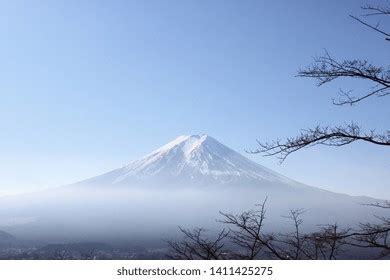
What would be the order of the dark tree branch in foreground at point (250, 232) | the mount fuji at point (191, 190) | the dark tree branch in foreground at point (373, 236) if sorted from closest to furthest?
1. the dark tree branch in foreground at point (373, 236)
2. the dark tree branch in foreground at point (250, 232)
3. the mount fuji at point (191, 190)

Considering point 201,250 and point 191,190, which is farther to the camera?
point 191,190

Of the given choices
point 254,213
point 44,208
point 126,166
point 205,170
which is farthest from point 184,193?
point 254,213

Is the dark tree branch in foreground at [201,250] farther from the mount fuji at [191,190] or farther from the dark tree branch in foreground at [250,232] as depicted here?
the mount fuji at [191,190]

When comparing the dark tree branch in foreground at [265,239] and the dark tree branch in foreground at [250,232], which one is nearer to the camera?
the dark tree branch in foreground at [265,239]

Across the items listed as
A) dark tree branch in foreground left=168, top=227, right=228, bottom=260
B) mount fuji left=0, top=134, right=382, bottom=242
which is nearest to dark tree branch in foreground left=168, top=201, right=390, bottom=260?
dark tree branch in foreground left=168, top=227, right=228, bottom=260

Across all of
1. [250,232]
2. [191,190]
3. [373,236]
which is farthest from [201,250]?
[191,190]

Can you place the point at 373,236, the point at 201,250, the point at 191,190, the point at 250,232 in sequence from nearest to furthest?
the point at 373,236 < the point at 250,232 < the point at 201,250 < the point at 191,190

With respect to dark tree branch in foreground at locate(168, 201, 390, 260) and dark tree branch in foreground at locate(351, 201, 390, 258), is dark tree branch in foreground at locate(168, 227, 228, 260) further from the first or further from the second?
dark tree branch in foreground at locate(351, 201, 390, 258)

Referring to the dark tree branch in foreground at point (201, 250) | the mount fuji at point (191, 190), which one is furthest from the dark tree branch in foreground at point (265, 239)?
the mount fuji at point (191, 190)

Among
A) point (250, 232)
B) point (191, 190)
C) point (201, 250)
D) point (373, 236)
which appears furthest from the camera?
point (191, 190)

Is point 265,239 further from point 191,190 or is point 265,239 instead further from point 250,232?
point 191,190
